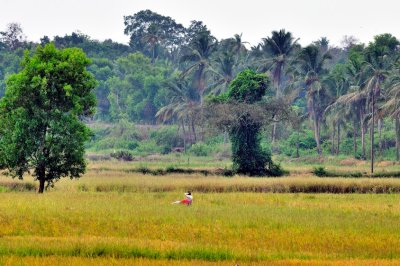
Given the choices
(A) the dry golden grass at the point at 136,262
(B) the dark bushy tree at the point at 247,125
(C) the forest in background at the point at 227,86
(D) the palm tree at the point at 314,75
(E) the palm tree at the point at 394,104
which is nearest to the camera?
(A) the dry golden grass at the point at 136,262

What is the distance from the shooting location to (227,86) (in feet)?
286

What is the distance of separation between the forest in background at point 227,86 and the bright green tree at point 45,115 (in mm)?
22180

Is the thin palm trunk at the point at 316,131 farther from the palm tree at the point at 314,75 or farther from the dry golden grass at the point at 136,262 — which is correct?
the dry golden grass at the point at 136,262

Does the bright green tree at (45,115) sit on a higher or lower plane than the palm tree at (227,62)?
lower

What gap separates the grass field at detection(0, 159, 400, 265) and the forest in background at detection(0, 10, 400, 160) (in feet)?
85.4

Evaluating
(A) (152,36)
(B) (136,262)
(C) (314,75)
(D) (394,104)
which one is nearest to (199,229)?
(B) (136,262)

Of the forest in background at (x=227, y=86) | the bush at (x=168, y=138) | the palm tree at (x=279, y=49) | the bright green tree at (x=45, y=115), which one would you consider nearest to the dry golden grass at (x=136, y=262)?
the bright green tree at (x=45, y=115)

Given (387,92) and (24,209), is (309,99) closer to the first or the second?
(387,92)

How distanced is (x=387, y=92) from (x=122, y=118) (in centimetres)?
3814

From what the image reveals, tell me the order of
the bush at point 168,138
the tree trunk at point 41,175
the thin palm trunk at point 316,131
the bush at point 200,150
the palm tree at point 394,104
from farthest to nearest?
the bush at point 168,138
the bush at point 200,150
the thin palm trunk at point 316,131
the palm tree at point 394,104
the tree trunk at point 41,175

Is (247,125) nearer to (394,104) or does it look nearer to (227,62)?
(394,104)

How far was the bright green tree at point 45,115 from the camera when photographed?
3897cm

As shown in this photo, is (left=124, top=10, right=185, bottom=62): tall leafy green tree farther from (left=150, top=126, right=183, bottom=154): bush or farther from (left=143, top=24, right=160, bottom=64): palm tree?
(left=150, top=126, right=183, bottom=154): bush

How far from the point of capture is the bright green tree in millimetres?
38969
